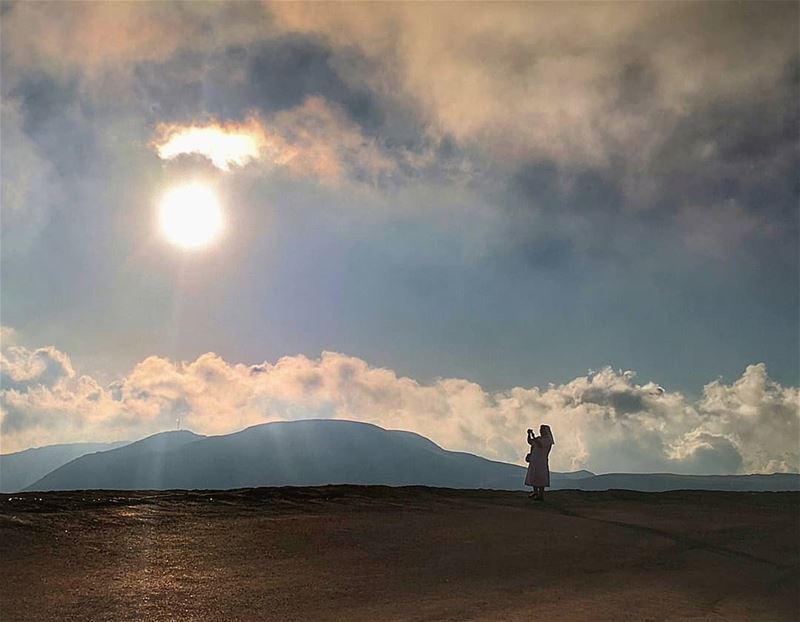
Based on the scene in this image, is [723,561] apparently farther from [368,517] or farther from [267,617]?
[267,617]

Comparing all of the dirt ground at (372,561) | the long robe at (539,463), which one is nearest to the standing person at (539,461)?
the long robe at (539,463)

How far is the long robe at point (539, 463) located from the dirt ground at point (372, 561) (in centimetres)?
269

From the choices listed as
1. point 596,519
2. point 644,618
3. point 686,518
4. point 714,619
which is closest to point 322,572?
point 644,618

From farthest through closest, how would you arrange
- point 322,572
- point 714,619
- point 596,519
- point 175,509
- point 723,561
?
point 596,519, point 175,509, point 723,561, point 322,572, point 714,619

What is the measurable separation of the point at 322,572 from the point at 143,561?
294 centimetres

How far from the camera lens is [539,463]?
23875 millimetres

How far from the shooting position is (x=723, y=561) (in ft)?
47.7

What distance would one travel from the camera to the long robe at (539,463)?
77.2 feet

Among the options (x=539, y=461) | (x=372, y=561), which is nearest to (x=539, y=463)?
(x=539, y=461)

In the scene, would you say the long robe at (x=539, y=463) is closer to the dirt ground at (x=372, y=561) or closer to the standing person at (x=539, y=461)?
the standing person at (x=539, y=461)

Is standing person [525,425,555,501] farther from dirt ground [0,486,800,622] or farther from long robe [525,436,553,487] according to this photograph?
dirt ground [0,486,800,622]

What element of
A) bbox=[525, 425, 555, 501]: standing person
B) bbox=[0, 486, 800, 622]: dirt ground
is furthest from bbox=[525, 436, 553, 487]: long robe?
bbox=[0, 486, 800, 622]: dirt ground

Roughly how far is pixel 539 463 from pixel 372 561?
39.5ft

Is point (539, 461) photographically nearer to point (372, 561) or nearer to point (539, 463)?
point (539, 463)
